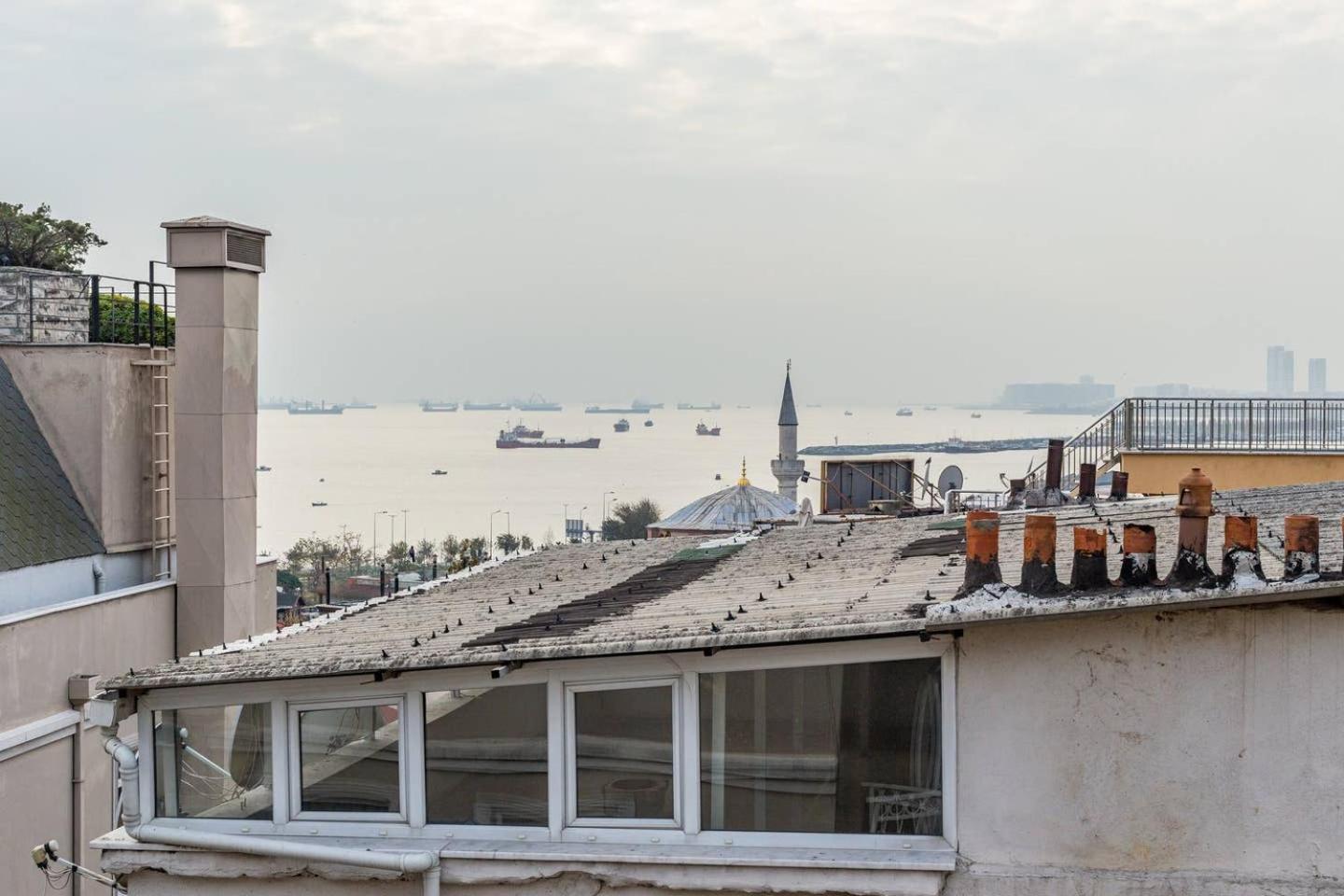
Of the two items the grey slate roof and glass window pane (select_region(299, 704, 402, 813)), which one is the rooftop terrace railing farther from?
glass window pane (select_region(299, 704, 402, 813))

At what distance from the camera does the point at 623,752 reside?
6516mm

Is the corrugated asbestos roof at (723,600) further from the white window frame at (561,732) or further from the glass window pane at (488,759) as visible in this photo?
the glass window pane at (488,759)

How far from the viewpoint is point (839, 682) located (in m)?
6.19

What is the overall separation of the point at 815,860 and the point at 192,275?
12.2 meters

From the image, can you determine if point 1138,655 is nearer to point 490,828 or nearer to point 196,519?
point 490,828

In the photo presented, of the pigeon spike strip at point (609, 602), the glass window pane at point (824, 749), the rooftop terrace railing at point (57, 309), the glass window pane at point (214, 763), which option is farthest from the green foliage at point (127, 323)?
the glass window pane at point (824, 749)

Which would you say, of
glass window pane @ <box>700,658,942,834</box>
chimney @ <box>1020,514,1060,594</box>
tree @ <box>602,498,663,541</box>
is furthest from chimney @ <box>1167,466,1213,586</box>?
tree @ <box>602,498,663,541</box>

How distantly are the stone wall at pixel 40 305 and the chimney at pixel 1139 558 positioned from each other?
592 inches

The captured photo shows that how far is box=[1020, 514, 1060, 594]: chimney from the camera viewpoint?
569 cm

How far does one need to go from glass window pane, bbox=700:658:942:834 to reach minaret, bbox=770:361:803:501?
1733 inches

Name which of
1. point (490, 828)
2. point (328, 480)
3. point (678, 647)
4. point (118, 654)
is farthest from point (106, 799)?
point (328, 480)

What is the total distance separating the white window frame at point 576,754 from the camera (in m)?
6.40

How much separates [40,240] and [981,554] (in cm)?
2691

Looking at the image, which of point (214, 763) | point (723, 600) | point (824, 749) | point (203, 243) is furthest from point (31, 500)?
point (824, 749)
